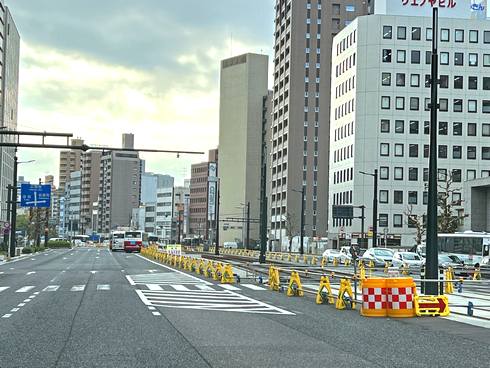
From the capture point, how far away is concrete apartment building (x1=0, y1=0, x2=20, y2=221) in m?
116

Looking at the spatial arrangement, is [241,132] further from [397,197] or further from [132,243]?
[397,197]

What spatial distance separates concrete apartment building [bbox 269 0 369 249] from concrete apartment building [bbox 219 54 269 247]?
37.7 meters

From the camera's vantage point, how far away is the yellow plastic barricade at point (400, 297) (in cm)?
1938

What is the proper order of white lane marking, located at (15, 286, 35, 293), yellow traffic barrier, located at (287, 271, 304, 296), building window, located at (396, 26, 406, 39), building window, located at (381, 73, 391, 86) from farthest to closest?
building window, located at (396, 26, 406, 39) < building window, located at (381, 73, 391, 86) < white lane marking, located at (15, 286, 35, 293) < yellow traffic barrier, located at (287, 271, 304, 296)

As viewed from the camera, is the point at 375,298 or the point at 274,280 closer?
the point at 375,298

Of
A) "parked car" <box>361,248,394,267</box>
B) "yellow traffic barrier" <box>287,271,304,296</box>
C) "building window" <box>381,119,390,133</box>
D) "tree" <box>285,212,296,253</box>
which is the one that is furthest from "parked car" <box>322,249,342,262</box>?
"tree" <box>285,212,296,253</box>

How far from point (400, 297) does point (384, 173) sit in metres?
86.9

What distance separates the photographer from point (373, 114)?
346 feet

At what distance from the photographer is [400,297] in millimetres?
19469

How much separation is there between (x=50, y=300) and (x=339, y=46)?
97942mm

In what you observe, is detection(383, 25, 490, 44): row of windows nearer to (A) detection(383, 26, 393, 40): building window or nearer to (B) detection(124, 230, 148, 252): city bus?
(A) detection(383, 26, 393, 40): building window

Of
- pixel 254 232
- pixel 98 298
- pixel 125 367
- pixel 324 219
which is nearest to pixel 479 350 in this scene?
pixel 125 367

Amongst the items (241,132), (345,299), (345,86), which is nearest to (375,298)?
(345,299)

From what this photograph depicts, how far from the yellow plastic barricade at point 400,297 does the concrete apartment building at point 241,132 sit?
164 m
